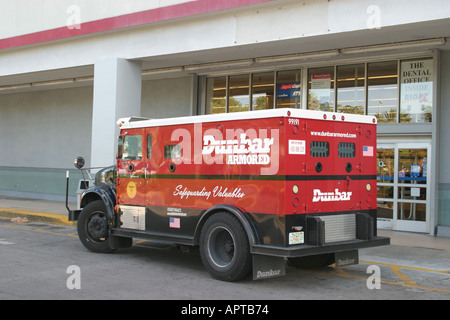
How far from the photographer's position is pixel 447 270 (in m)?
8.89

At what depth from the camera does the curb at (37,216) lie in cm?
1456

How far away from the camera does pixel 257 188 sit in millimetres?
7344

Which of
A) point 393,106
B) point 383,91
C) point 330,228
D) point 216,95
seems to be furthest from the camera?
point 216,95

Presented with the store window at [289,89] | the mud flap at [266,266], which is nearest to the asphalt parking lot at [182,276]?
the mud flap at [266,266]

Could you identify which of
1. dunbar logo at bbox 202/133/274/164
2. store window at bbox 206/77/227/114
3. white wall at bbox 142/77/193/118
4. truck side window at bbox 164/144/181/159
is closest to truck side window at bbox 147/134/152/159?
truck side window at bbox 164/144/181/159

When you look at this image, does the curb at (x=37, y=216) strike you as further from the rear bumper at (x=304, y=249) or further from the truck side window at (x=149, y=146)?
the rear bumper at (x=304, y=249)

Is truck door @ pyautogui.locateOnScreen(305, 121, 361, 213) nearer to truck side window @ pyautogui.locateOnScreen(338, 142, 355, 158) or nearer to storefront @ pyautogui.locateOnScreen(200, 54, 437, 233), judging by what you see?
truck side window @ pyautogui.locateOnScreen(338, 142, 355, 158)

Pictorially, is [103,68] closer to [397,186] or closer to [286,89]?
[286,89]

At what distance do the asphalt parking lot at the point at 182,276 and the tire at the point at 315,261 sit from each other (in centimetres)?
12

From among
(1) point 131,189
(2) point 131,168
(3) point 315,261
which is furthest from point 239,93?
(3) point 315,261

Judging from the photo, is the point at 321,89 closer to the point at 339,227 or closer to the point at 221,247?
the point at 339,227

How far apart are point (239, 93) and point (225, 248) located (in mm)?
9316

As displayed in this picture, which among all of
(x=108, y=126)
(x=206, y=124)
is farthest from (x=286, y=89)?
(x=206, y=124)

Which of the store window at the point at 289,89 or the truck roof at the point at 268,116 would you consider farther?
the store window at the point at 289,89
